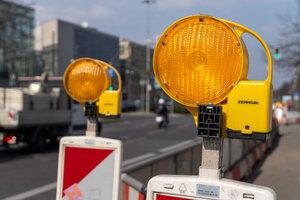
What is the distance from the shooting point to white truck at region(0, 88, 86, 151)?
33.7ft

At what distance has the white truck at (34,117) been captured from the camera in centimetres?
1028

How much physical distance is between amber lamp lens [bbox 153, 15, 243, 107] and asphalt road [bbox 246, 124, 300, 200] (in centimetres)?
310

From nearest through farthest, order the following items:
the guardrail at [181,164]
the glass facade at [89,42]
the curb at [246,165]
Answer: the guardrail at [181,164] → the curb at [246,165] → the glass facade at [89,42]

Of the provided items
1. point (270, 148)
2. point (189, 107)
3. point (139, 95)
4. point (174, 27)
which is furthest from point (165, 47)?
point (139, 95)

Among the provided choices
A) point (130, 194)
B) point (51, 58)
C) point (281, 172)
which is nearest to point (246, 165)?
point (281, 172)

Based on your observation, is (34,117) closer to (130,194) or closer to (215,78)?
(130,194)

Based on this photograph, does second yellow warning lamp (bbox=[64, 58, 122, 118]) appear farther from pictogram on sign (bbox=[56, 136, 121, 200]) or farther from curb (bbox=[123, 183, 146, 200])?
curb (bbox=[123, 183, 146, 200])

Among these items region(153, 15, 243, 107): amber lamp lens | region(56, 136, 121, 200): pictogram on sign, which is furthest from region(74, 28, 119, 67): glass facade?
region(153, 15, 243, 107): amber lamp lens

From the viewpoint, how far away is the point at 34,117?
10805mm

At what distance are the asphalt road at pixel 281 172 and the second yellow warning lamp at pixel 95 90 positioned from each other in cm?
259

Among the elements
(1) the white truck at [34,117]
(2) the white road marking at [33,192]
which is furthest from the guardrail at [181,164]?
(1) the white truck at [34,117]

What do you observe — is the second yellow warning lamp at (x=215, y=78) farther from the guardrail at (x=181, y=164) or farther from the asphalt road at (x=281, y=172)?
the asphalt road at (x=281, y=172)

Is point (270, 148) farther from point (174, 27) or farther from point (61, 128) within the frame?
point (174, 27)

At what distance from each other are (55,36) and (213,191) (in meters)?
53.9
